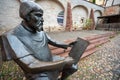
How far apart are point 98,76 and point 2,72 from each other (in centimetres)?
192

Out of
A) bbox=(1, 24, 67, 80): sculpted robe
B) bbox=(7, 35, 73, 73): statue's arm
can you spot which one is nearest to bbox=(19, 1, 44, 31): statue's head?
bbox=(1, 24, 67, 80): sculpted robe

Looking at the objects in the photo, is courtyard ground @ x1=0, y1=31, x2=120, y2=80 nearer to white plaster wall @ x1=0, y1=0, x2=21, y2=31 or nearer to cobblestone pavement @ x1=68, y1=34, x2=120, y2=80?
cobblestone pavement @ x1=68, y1=34, x2=120, y2=80

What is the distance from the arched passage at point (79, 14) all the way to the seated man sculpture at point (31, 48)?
438 inches

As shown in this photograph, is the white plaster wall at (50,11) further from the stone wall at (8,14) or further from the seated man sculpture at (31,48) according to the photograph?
the seated man sculpture at (31,48)

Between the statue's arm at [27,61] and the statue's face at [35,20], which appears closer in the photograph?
the statue's arm at [27,61]

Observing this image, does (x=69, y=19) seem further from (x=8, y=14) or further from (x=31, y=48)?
(x=31, y=48)

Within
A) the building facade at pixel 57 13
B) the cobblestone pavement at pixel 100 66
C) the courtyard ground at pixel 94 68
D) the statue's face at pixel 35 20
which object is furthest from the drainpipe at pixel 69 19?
the statue's face at pixel 35 20

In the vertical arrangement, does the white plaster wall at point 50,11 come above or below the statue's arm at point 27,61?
above

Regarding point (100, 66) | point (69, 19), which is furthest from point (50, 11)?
point (100, 66)

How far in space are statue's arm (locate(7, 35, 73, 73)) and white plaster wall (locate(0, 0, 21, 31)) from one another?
7457 mm

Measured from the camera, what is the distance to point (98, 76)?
11.5ft

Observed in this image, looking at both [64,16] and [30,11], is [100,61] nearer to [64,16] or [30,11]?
[30,11]

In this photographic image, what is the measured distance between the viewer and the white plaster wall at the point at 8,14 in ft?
28.9

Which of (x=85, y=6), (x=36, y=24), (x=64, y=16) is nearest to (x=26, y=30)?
(x=36, y=24)
